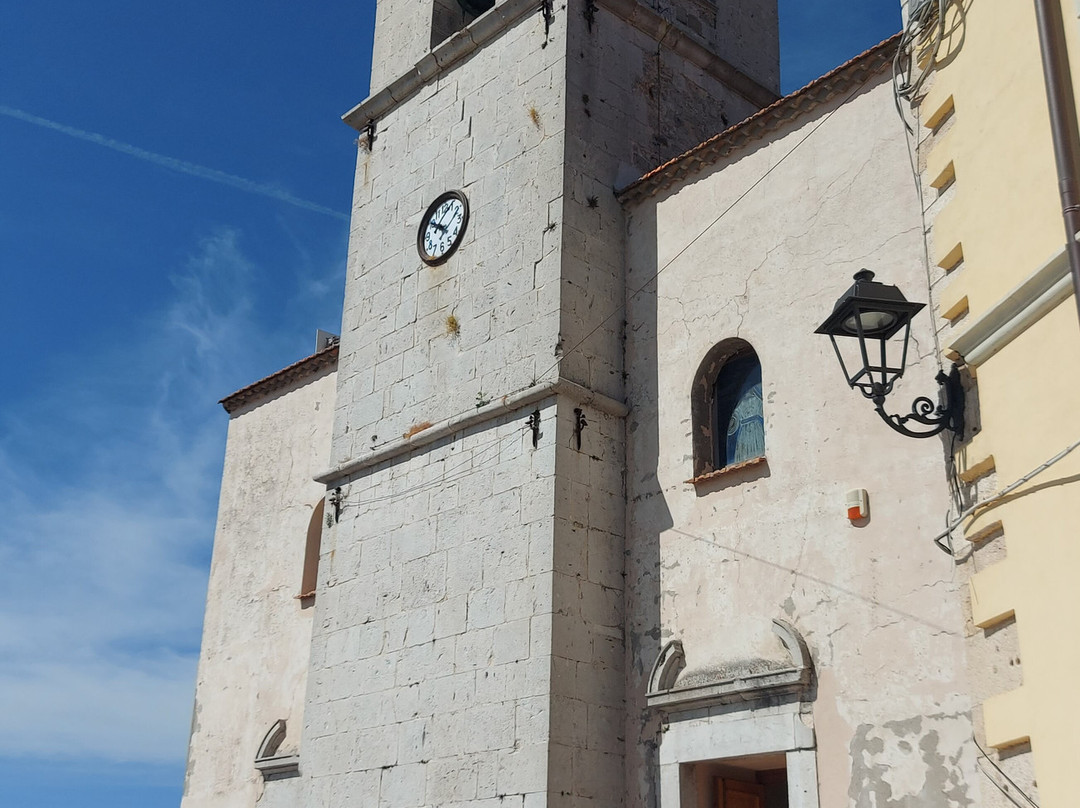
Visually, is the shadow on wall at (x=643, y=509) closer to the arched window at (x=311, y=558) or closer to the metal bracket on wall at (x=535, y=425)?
the metal bracket on wall at (x=535, y=425)

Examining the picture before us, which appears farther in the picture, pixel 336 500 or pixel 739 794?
pixel 336 500

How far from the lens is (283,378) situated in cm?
1370

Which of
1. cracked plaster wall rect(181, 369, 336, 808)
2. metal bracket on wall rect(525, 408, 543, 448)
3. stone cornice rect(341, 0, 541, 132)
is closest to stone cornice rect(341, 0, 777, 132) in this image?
stone cornice rect(341, 0, 541, 132)

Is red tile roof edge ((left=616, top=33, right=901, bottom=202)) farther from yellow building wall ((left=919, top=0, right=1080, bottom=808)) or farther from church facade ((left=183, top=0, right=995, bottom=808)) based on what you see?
yellow building wall ((left=919, top=0, right=1080, bottom=808))

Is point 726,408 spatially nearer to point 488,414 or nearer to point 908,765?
point 488,414

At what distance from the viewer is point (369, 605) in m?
10.1

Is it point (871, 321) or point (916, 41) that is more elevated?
point (916, 41)

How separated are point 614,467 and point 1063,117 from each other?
481cm

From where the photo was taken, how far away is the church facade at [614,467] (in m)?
7.73

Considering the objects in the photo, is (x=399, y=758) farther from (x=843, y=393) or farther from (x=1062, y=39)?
(x=1062, y=39)

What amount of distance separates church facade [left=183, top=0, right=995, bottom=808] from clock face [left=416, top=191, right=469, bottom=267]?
0.11 feet

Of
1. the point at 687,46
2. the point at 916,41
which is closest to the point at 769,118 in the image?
the point at 916,41

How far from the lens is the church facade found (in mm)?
7727

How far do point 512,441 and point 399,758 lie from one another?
2.53 m
